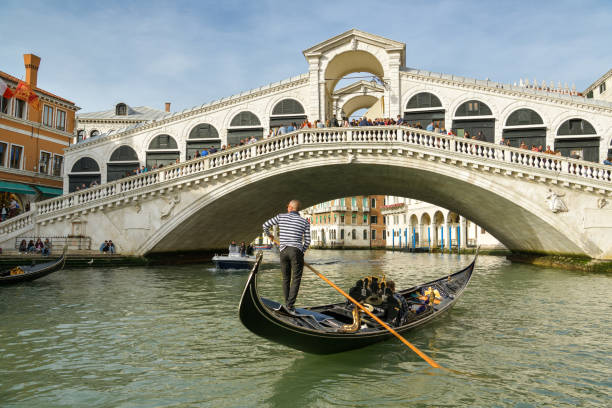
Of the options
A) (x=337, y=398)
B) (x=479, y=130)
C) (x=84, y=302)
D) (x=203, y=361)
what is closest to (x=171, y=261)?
(x=84, y=302)

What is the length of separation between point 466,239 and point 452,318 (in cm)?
2670

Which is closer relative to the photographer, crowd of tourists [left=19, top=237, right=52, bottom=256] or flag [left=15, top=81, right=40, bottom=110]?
crowd of tourists [left=19, top=237, right=52, bottom=256]

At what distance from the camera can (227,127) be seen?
19234 millimetres

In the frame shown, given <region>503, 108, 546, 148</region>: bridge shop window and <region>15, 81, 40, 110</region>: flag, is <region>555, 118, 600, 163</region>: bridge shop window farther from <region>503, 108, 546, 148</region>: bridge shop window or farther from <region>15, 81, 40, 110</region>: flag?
<region>15, 81, 40, 110</region>: flag

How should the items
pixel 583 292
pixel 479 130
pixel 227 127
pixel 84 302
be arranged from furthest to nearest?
pixel 227 127
pixel 479 130
pixel 583 292
pixel 84 302

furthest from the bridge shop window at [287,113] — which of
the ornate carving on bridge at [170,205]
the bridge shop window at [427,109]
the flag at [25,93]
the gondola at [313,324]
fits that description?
the gondola at [313,324]

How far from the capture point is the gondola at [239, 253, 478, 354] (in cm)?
416

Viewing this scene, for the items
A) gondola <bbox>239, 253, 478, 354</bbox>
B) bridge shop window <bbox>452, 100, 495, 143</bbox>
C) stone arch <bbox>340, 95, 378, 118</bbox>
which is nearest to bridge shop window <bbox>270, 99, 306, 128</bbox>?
bridge shop window <bbox>452, 100, 495, 143</bbox>

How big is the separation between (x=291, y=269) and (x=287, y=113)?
14136 millimetres

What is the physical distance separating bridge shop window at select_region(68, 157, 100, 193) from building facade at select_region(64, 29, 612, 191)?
0.04m

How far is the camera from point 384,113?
18.4 metres

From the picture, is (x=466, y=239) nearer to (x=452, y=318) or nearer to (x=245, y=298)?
(x=452, y=318)

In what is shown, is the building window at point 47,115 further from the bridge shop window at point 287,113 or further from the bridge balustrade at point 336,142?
the bridge shop window at point 287,113

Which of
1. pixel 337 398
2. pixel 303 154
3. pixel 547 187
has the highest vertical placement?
pixel 303 154
